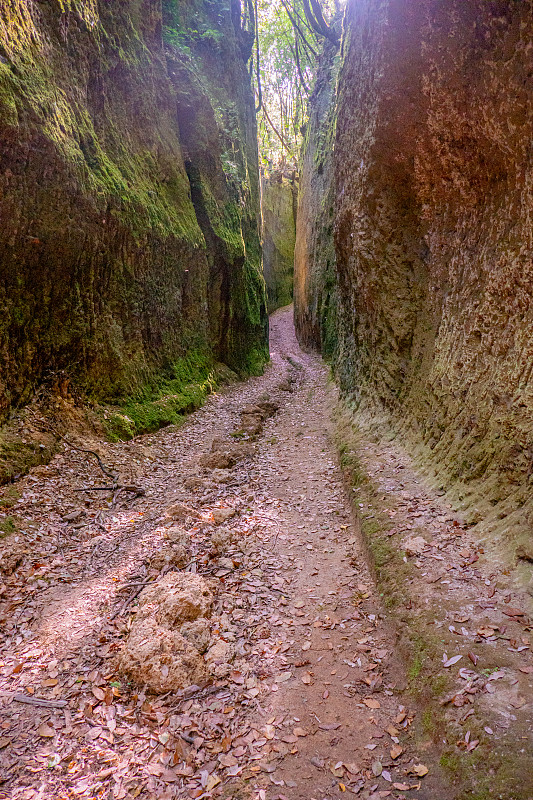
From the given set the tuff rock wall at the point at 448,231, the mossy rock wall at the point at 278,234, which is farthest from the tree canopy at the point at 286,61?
the tuff rock wall at the point at 448,231

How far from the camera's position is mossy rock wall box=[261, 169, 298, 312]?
30.0 metres

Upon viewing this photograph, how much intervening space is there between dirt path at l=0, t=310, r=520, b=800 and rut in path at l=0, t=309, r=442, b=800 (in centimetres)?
1

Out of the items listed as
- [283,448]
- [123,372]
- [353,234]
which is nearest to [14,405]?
[123,372]

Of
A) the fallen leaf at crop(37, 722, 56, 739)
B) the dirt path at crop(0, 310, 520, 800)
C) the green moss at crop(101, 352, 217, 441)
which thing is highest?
the green moss at crop(101, 352, 217, 441)

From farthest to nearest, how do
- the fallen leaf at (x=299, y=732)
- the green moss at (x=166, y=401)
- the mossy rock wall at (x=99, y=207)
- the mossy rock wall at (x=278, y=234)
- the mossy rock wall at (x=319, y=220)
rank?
the mossy rock wall at (x=278, y=234) < the mossy rock wall at (x=319, y=220) < the green moss at (x=166, y=401) < the mossy rock wall at (x=99, y=207) < the fallen leaf at (x=299, y=732)

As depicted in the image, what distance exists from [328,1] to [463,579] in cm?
2501

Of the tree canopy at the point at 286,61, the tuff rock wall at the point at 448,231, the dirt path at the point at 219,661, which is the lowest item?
the dirt path at the point at 219,661

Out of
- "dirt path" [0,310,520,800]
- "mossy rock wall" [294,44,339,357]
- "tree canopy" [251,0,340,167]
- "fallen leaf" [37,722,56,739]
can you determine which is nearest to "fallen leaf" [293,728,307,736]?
"dirt path" [0,310,520,800]

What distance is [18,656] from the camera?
12.6 ft

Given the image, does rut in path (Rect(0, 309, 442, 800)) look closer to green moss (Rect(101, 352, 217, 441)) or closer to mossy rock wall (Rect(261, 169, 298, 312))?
green moss (Rect(101, 352, 217, 441))

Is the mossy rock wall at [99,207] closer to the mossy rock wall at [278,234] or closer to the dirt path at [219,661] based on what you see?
the dirt path at [219,661]

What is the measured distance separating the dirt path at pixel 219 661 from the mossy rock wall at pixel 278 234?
24732mm

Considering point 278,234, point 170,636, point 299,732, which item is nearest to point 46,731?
point 170,636

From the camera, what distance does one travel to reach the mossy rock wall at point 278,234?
30.0 m
